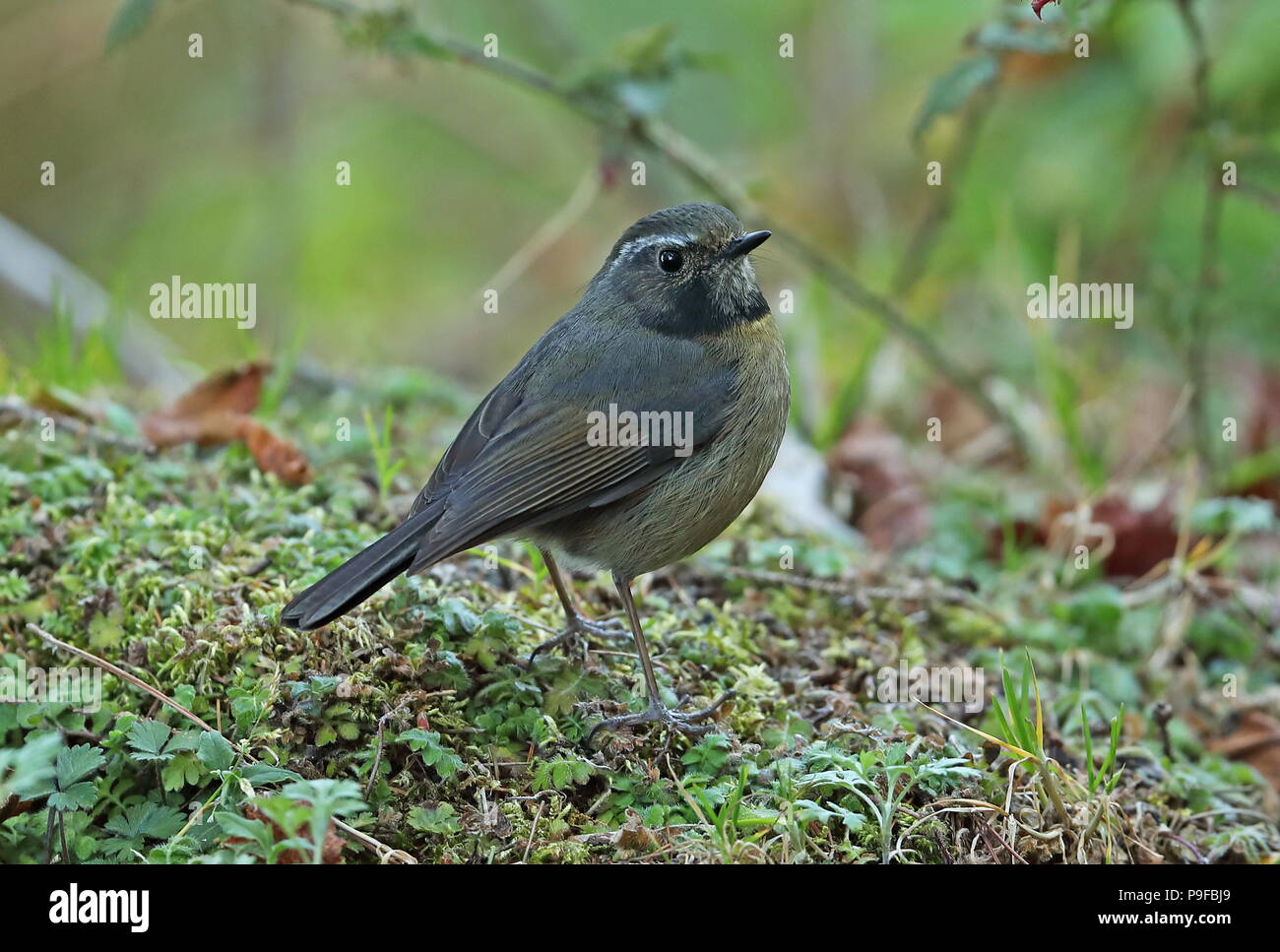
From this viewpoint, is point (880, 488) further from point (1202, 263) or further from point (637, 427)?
point (637, 427)

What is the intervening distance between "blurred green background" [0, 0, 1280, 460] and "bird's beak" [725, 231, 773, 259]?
186 cm

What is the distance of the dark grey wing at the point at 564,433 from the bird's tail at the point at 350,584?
0.50 feet

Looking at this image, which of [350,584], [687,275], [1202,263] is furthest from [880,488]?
[350,584]

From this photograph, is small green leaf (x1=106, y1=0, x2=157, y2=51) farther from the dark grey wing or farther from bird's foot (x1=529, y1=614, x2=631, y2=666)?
bird's foot (x1=529, y1=614, x2=631, y2=666)

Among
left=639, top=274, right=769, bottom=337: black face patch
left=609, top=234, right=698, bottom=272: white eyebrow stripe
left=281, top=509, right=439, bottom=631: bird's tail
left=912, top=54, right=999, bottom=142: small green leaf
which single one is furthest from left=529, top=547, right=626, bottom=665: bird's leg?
left=912, top=54, right=999, bottom=142: small green leaf

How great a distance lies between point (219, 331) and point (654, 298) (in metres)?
5.27

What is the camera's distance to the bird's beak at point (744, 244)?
367 centimetres

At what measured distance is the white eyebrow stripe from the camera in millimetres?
3770

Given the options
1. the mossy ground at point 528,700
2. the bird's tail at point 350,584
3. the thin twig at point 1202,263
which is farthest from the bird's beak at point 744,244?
the thin twig at point 1202,263

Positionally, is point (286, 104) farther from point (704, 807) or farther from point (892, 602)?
point (704, 807)

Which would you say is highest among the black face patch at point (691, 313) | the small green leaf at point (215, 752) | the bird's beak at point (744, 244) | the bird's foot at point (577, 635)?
the bird's beak at point (744, 244)

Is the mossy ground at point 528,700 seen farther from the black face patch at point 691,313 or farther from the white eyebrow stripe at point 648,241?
the white eyebrow stripe at point 648,241
